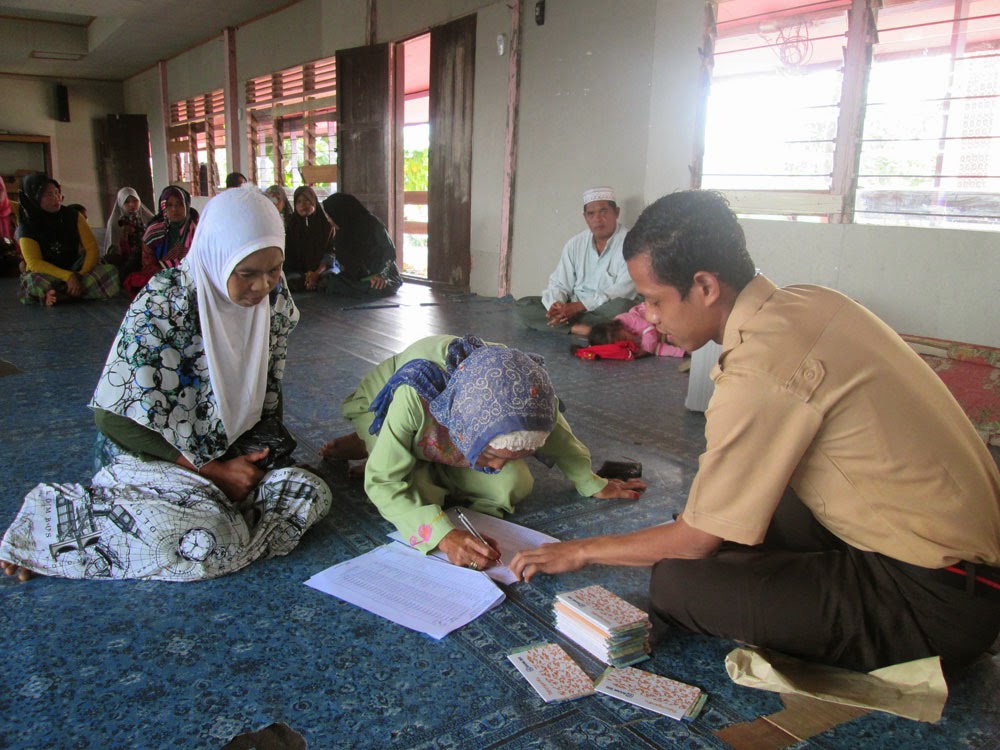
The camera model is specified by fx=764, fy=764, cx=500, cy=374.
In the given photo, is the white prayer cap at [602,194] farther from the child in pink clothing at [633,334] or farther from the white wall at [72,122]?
the white wall at [72,122]

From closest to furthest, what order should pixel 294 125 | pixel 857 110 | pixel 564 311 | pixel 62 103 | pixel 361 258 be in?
pixel 857 110 < pixel 564 311 < pixel 361 258 < pixel 294 125 < pixel 62 103

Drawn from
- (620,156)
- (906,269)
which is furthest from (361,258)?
(906,269)

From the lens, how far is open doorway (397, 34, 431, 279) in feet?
26.0

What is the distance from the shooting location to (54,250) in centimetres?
602

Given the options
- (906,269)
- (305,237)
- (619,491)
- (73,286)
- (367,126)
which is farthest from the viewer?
(367,126)

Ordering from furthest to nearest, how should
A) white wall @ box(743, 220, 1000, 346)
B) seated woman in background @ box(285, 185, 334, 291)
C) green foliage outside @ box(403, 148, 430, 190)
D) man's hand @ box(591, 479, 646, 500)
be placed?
1. green foliage outside @ box(403, 148, 430, 190)
2. seated woman in background @ box(285, 185, 334, 291)
3. white wall @ box(743, 220, 1000, 346)
4. man's hand @ box(591, 479, 646, 500)

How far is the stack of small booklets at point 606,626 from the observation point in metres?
1.44

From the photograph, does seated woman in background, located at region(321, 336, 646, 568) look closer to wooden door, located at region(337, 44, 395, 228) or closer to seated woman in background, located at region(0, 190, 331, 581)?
seated woman in background, located at region(0, 190, 331, 581)

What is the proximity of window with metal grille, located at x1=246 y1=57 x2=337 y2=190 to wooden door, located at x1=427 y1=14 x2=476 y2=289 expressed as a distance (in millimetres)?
2005

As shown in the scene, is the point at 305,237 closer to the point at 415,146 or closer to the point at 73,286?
the point at 73,286

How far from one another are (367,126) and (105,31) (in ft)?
18.4

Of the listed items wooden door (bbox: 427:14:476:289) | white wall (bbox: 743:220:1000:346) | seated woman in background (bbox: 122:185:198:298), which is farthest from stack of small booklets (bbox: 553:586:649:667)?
wooden door (bbox: 427:14:476:289)

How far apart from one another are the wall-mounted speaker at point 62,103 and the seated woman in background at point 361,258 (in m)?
10.2

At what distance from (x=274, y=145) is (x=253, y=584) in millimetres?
9141
